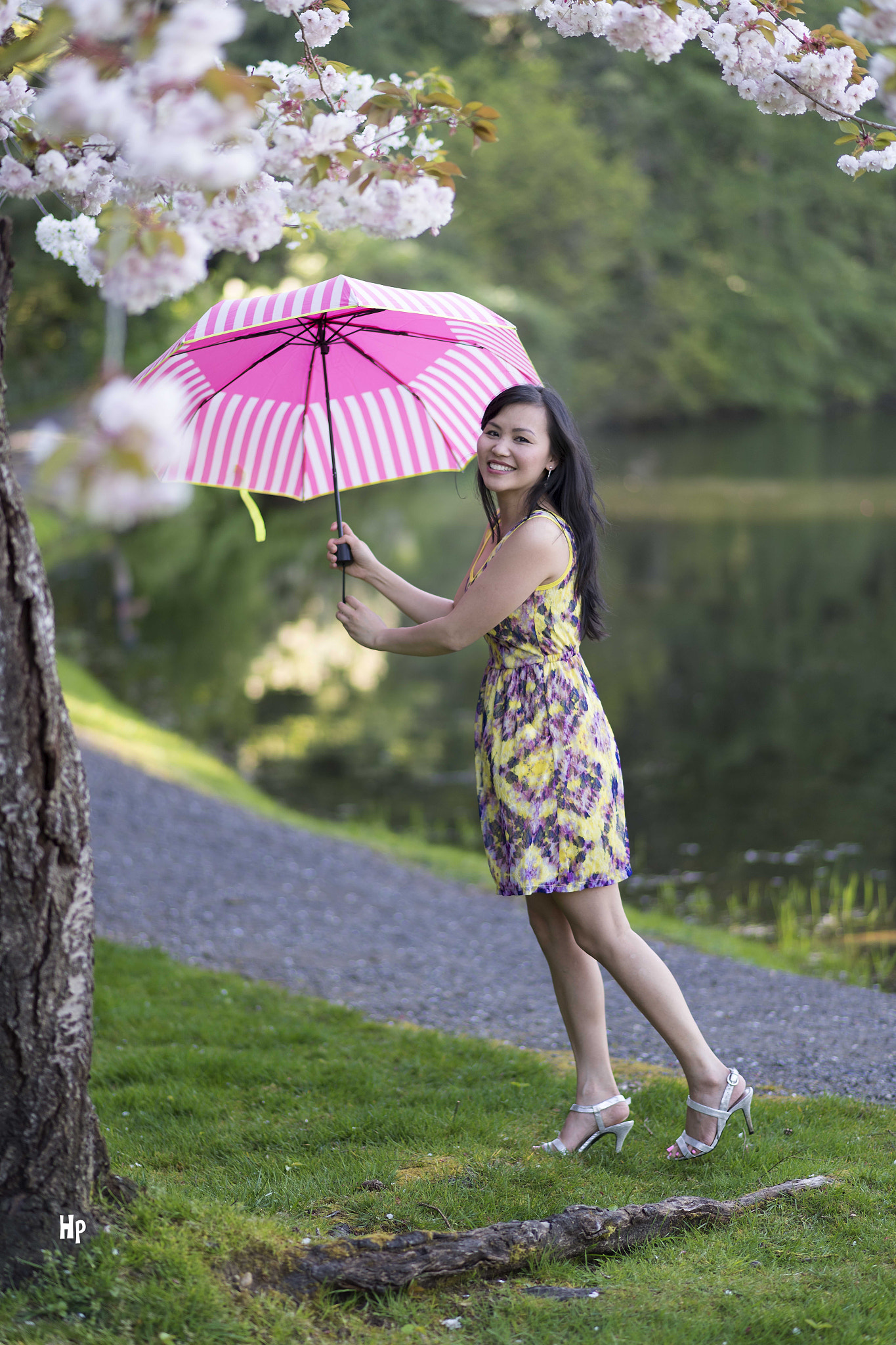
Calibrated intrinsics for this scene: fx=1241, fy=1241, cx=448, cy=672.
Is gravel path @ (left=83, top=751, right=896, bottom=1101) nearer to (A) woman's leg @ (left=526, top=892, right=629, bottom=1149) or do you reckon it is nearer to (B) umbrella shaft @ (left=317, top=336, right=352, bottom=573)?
(A) woman's leg @ (left=526, top=892, right=629, bottom=1149)

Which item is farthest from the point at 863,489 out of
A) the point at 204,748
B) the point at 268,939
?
the point at 268,939

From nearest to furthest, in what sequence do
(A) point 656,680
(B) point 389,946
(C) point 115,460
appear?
1. (C) point 115,460
2. (B) point 389,946
3. (A) point 656,680

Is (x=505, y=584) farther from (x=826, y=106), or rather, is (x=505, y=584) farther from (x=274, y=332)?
(x=826, y=106)

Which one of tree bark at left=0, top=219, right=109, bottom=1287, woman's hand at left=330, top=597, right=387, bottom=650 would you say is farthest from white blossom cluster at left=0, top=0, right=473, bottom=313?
woman's hand at left=330, top=597, right=387, bottom=650

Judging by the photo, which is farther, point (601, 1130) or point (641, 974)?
point (601, 1130)

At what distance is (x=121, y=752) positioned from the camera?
33.9 feet

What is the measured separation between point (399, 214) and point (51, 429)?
144cm

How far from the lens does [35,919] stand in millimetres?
2479

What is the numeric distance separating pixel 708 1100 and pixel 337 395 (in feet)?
7.70

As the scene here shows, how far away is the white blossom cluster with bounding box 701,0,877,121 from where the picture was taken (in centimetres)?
336

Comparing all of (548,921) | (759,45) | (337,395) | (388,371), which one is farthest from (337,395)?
(548,921)

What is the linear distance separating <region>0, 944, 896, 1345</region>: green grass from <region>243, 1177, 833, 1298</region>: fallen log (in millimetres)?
33

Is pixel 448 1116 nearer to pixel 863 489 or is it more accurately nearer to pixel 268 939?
pixel 268 939

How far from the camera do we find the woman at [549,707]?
10.5ft
